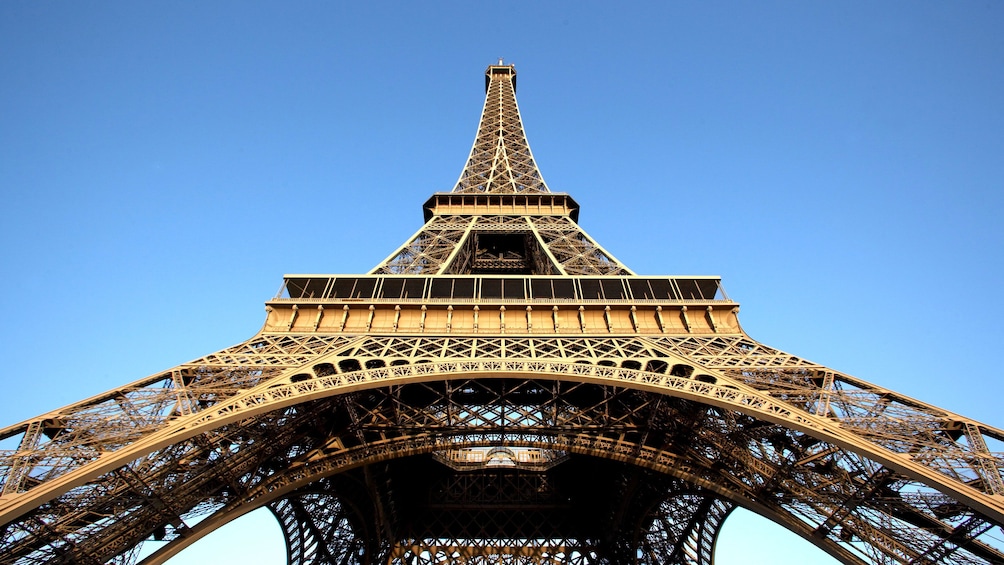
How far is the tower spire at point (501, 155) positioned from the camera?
1287 inches

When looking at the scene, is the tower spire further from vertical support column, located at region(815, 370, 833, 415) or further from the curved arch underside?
vertical support column, located at region(815, 370, 833, 415)

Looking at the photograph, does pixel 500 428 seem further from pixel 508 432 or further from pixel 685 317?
pixel 685 317

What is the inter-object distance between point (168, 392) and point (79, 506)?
2.95 meters

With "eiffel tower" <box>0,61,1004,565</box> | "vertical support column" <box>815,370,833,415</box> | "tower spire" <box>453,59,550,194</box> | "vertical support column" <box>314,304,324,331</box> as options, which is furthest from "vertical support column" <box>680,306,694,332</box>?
"tower spire" <box>453,59,550,194</box>

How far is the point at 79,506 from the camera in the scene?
42.5ft

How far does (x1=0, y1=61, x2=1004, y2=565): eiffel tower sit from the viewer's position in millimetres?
12000

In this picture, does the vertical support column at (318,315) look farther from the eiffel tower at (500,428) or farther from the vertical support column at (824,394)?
the vertical support column at (824,394)

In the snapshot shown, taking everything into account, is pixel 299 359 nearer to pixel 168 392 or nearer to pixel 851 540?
pixel 168 392

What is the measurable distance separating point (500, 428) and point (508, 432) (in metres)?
0.40

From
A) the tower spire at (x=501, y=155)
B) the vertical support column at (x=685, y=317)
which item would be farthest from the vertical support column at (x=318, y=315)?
the tower spire at (x=501, y=155)

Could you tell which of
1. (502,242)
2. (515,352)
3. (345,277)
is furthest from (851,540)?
(502,242)

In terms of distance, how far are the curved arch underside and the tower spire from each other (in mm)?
15306

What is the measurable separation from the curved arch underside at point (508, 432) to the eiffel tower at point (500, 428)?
62mm

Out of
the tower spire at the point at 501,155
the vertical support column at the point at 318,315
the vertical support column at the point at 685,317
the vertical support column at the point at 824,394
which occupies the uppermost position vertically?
the tower spire at the point at 501,155
